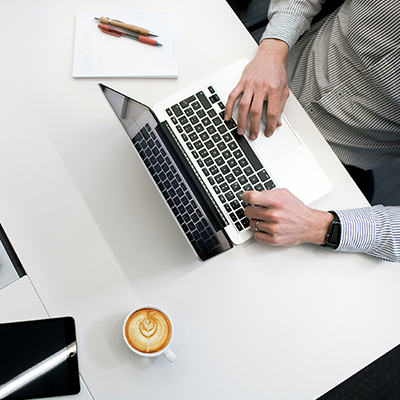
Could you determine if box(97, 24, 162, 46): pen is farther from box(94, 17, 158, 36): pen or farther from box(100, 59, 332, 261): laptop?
box(100, 59, 332, 261): laptop

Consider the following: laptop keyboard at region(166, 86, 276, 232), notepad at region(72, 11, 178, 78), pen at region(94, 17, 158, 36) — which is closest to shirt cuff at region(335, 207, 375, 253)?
laptop keyboard at region(166, 86, 276, 232)

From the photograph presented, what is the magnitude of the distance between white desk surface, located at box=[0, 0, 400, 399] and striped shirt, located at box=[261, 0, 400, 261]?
0.07m

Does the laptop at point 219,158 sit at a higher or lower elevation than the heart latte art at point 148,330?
higher

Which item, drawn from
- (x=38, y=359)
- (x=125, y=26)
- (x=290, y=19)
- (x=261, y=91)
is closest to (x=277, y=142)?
(x=261, y=91)

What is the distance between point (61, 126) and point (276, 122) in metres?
0.50

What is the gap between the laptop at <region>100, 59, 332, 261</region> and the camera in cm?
64

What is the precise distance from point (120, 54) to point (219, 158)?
0.36m

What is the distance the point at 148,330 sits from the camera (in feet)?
2.08

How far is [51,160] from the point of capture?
2.44 ft

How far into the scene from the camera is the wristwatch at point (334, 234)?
2.25 feet

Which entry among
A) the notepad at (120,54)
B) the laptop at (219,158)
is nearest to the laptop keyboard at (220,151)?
the laptop at (219,158)

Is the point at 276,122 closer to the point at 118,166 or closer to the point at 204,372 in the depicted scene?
the point at 118,166

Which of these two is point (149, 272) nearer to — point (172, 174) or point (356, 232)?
point (172, 174)

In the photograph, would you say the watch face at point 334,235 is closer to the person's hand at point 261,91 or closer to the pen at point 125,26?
the person's hand at point 261,91
